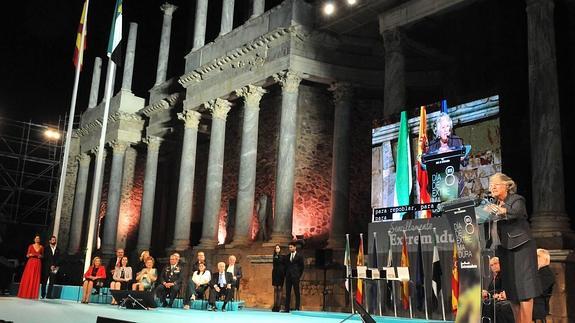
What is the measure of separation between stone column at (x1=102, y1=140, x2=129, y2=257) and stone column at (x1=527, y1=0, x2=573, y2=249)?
20.1 metres

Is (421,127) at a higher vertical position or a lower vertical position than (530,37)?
lower

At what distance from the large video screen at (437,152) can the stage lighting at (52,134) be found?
25.2m

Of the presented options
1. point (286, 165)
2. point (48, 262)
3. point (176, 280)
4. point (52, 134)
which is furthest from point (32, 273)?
point (52, 134)

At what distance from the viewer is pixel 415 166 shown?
13352 millimetres

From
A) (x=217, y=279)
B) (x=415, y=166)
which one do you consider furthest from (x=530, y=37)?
(x=217, y=279)

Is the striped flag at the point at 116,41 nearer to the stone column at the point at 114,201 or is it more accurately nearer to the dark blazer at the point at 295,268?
the stone column at the point at 114,201

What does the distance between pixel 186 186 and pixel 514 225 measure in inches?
698

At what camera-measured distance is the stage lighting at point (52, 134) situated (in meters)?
33.9

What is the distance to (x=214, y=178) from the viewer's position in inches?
802

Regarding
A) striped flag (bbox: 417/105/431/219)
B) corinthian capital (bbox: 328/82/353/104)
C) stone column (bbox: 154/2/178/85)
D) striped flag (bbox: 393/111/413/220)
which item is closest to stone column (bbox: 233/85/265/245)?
corinthian capital (bbox: 328/82/353/104)

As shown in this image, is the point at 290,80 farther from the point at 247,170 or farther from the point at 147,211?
the point at 147,211

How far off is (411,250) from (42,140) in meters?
30.3

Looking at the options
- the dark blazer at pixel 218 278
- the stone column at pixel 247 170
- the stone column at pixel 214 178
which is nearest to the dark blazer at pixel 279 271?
the dark blazer at pixel 218 278

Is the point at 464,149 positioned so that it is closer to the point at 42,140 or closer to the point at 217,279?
the point at 217,279
